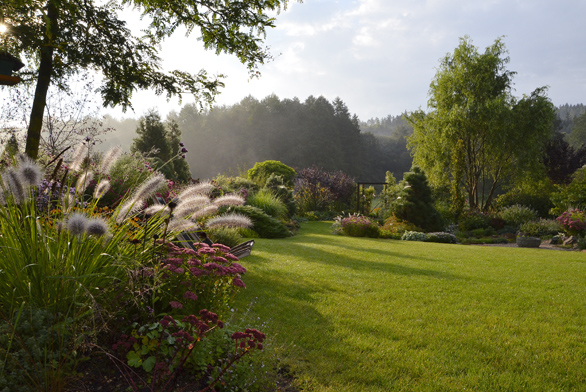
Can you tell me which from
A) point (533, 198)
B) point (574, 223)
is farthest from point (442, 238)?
point (533, 198)

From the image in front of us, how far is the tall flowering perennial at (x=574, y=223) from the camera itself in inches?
419

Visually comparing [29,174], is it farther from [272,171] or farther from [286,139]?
[286,139]

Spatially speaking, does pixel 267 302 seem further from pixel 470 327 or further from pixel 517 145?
pixel 517 145

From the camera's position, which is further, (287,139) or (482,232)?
(287,139)

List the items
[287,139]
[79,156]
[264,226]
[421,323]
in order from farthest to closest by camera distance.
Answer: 1. [287,139]
2. [264,226]
3. [421,323]
4. [79,156]

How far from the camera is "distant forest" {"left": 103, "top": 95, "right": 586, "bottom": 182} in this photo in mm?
46562

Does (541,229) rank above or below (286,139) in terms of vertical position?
below

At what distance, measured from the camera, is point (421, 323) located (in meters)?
3.48

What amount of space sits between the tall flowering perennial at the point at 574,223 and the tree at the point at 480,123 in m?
7.01

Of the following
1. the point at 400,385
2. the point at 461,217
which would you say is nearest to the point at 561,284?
the point at 400,385

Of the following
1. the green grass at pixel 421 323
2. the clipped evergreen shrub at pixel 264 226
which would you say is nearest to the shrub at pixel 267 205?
the clipped evergreen shrub at pixel 264 226

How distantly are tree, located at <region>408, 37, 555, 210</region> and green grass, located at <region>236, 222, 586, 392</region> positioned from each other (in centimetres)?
1361

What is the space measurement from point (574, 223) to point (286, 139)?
39845 mm

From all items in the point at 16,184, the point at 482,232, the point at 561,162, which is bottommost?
the point at 482,232
